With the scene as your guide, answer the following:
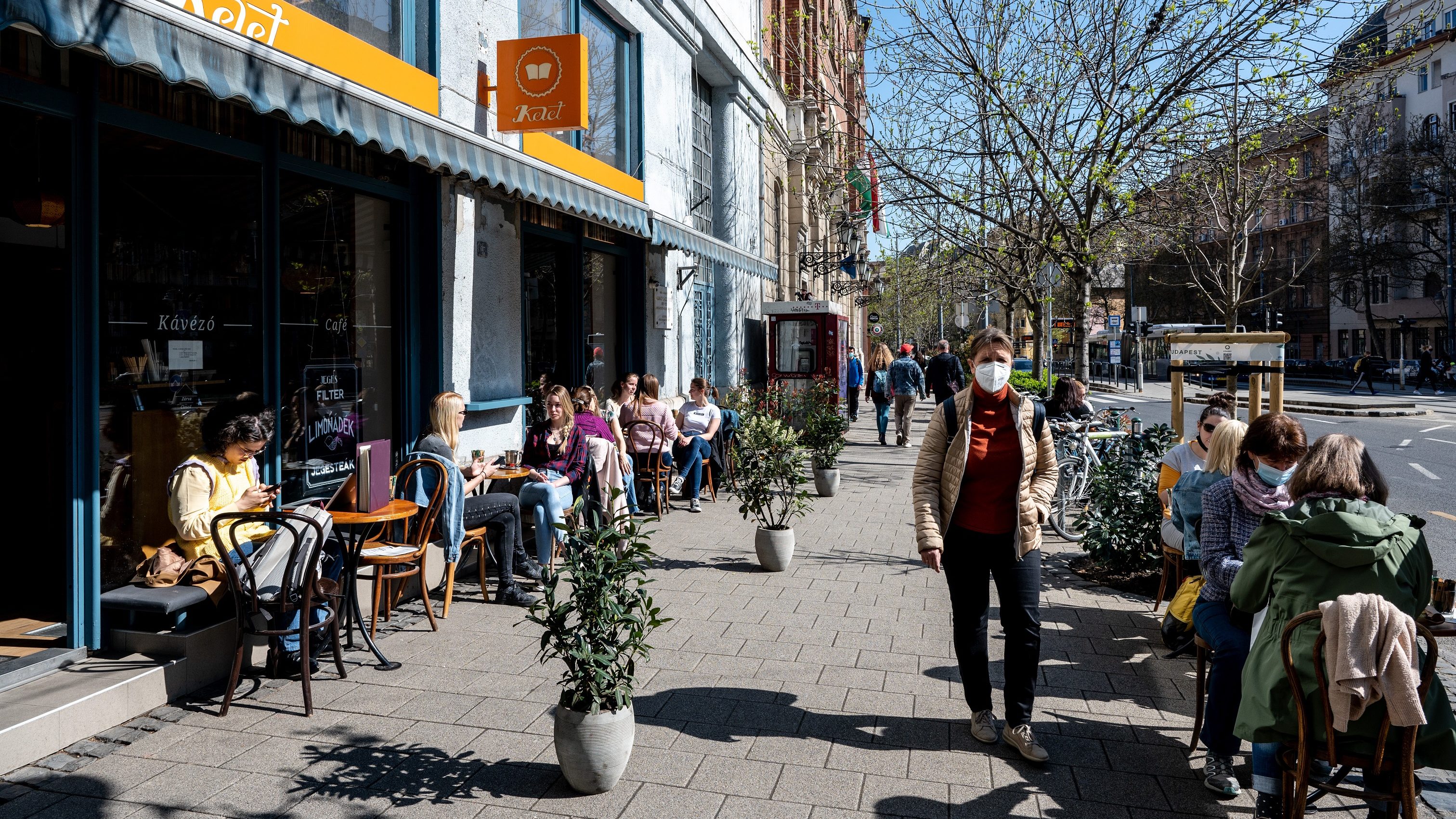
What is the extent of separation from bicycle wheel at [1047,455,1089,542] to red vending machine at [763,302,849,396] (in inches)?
347

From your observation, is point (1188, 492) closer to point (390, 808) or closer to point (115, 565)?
point (390, 808)

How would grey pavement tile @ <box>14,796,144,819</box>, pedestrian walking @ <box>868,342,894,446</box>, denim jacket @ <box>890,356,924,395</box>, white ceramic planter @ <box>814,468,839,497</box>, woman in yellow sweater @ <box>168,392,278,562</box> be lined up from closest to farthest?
grey pavement tile @ <box>14,796,144,819</box>
woman in yellow sweater @ <box>168,392,278,562</box>
white ceramic planter @ <box>814,468,839,497</box>
denim jacket @ <box>890,356,924,395</box>
pedestrian walking @ <box>868,342,894,446</box>

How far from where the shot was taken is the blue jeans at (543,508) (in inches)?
281

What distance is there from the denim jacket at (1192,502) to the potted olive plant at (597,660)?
263 centimetres

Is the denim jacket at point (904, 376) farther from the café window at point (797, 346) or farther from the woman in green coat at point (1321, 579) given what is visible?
the woman in green coat at point (1321, 579)

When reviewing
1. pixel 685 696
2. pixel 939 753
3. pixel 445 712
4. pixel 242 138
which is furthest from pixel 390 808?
pixel 242 138

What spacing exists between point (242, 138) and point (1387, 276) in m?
60.5

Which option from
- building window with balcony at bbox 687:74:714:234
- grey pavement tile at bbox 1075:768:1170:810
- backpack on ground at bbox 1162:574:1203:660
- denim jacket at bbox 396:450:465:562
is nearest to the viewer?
grey pavement tile at bbox 1075:768:1170:810

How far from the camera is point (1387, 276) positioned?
52.4m

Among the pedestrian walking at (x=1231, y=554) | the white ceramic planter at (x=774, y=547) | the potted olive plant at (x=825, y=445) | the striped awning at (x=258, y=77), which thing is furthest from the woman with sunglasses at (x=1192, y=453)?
the potted olive plant at (x=825, y=445)

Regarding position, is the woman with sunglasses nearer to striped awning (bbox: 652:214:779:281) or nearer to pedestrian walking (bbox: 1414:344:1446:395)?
striped awning (bbox: 652:214:779:281)

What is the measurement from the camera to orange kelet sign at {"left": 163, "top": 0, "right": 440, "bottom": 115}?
17.6 ft

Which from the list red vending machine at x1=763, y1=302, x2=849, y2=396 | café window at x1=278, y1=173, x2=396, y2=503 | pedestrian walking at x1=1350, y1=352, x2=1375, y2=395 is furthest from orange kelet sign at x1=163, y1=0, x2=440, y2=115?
pedestrian walking at x1=1350, y1=352, x2=1375, y2=395

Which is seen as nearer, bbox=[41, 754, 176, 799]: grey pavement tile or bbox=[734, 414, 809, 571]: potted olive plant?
bbox=[41, 754, 176, 799]: grey pavement tile
